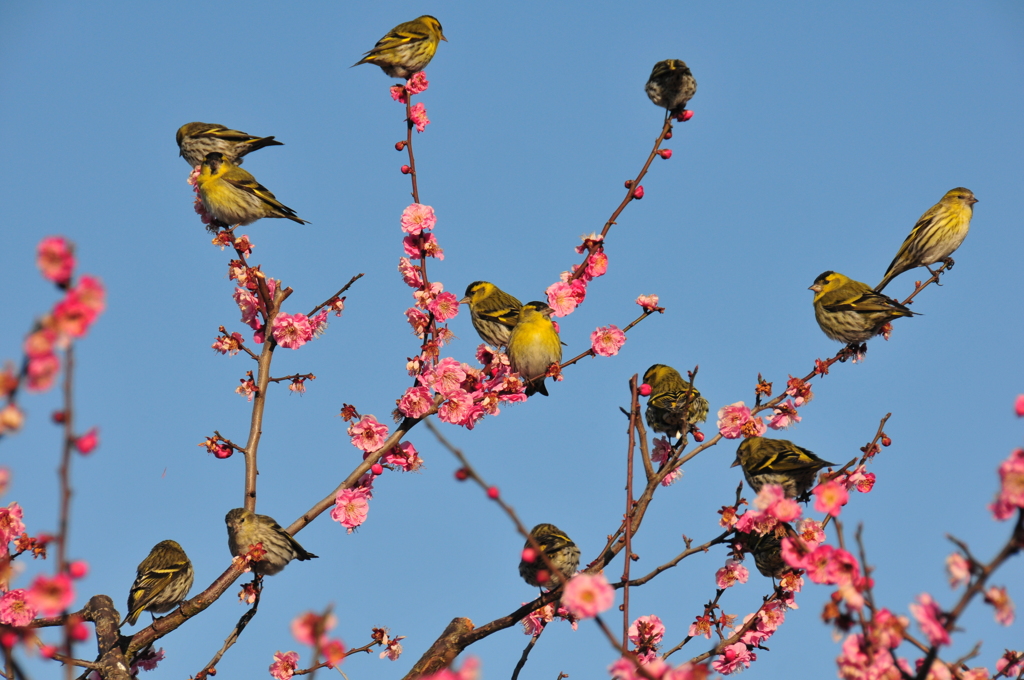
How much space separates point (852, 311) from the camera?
8.11 metres

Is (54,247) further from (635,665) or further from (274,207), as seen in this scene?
(274,207)

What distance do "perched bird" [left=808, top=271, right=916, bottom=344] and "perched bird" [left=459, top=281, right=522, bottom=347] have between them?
10.1ft

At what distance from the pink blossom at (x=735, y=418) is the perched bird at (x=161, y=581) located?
16.8ft

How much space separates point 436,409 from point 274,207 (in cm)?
331

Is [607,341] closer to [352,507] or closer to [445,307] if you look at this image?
[445,307]

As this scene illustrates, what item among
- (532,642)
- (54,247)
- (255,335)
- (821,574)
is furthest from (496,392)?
(54,247)

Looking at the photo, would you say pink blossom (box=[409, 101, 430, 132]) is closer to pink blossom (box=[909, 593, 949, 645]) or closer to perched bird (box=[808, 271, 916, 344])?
perched bird (box=[808, 271, 916, 344])

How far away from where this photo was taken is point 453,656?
4.60 meters

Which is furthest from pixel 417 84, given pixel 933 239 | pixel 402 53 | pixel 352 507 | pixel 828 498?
pixel 933 239

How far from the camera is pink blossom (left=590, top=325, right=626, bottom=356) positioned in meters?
6.27

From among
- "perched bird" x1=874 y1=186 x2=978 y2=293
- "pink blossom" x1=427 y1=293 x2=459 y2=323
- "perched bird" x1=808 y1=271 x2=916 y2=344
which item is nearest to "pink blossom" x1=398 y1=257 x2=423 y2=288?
"pink blossom" x1=427 y1=293 x2=459 y2=323

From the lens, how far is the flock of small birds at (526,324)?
21.8 ft

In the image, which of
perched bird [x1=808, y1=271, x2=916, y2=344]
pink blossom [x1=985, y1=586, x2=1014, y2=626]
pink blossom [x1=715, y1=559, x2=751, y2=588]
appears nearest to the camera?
pink blossom [x1=985, y1=586, x2=1014, y2=626]

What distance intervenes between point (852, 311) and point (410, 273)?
168 inches
